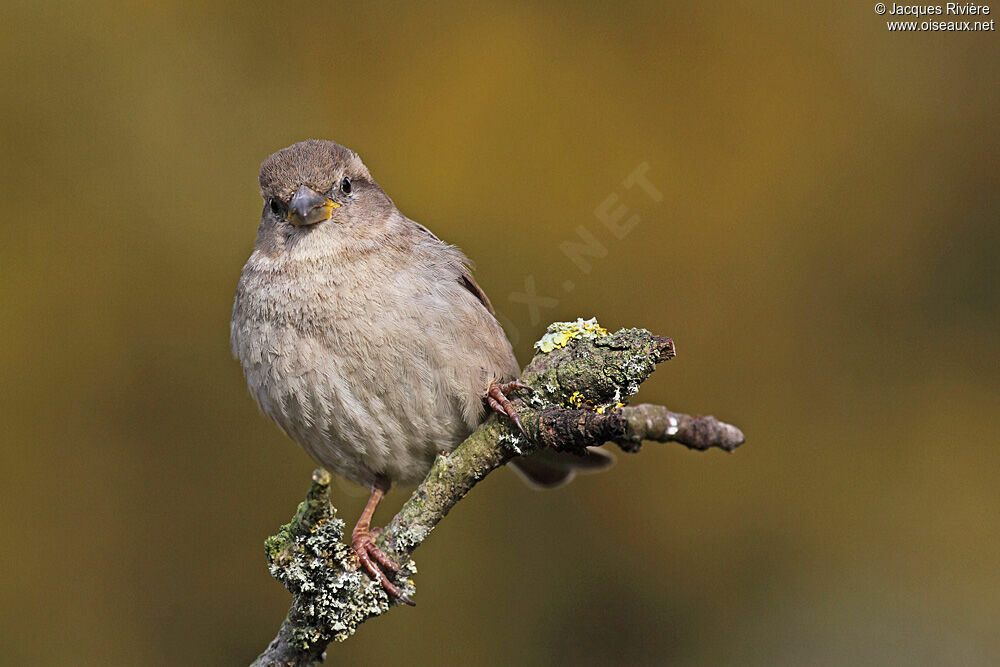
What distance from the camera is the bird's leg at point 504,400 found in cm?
279

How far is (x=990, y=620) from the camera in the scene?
4230mm

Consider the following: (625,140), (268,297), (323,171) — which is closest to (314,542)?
(268,297)

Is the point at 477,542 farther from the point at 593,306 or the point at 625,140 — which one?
the point at 625,140

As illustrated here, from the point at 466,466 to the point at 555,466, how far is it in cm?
140

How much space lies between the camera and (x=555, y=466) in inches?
165

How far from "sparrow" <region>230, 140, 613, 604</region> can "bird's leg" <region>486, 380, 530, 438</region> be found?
0.02 metres

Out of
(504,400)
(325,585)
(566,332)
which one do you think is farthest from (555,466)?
(325,585)

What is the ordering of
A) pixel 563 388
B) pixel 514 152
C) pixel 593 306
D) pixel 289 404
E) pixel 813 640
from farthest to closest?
1. pixel 514 152
2. pixel 593 306
3. pixel 813 640
4. pixel 289 404
5. pixel 563 388

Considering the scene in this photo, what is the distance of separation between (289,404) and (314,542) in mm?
→ 846

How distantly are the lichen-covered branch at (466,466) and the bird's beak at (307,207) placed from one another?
1.12 m

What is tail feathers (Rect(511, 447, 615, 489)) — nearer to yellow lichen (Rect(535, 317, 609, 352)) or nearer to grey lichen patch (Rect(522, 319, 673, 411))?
yellow lichen (Rect(535, 317, 609, 352))

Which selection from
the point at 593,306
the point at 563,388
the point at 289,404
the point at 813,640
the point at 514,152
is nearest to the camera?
the point at 563,388

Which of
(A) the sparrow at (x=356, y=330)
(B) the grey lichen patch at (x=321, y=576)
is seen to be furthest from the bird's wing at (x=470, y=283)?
(B) the grey lichen patch at (x=321, y=576)

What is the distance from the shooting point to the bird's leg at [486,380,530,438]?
279 centimetres
